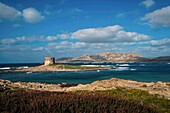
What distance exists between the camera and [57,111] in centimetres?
702

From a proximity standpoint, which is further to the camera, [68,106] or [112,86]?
[112,86]

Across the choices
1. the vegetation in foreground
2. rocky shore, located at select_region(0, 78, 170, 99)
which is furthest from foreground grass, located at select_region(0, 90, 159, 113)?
rocky shore, located at select_region(0, 78, 170, 99)

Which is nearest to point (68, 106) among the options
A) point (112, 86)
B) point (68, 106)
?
point (68, 106)

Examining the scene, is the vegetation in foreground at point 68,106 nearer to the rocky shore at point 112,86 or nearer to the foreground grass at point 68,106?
the foreground grass at point 68,106

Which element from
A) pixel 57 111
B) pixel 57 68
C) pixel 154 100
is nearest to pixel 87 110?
pixel 57 111

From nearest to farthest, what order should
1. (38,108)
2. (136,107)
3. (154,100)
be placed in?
(38,108) → (136,107) → (154,100)

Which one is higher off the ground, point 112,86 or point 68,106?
point 68,106

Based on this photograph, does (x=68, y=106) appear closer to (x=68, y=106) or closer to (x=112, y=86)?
(x=68, y=106)

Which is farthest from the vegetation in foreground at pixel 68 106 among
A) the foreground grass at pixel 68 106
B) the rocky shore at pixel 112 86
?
the rocky shore at pixel 112 86

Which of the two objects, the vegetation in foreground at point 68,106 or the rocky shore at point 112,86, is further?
the rocky shore at point 112,86

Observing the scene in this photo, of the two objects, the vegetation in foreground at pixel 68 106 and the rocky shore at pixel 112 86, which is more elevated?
the vegetation in foreground at pixel 68 106

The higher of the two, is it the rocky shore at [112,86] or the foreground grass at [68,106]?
the foreground grass at [68,106]

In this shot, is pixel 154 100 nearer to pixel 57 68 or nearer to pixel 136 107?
pixel 136 107

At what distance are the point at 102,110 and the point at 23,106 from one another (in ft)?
7.47
